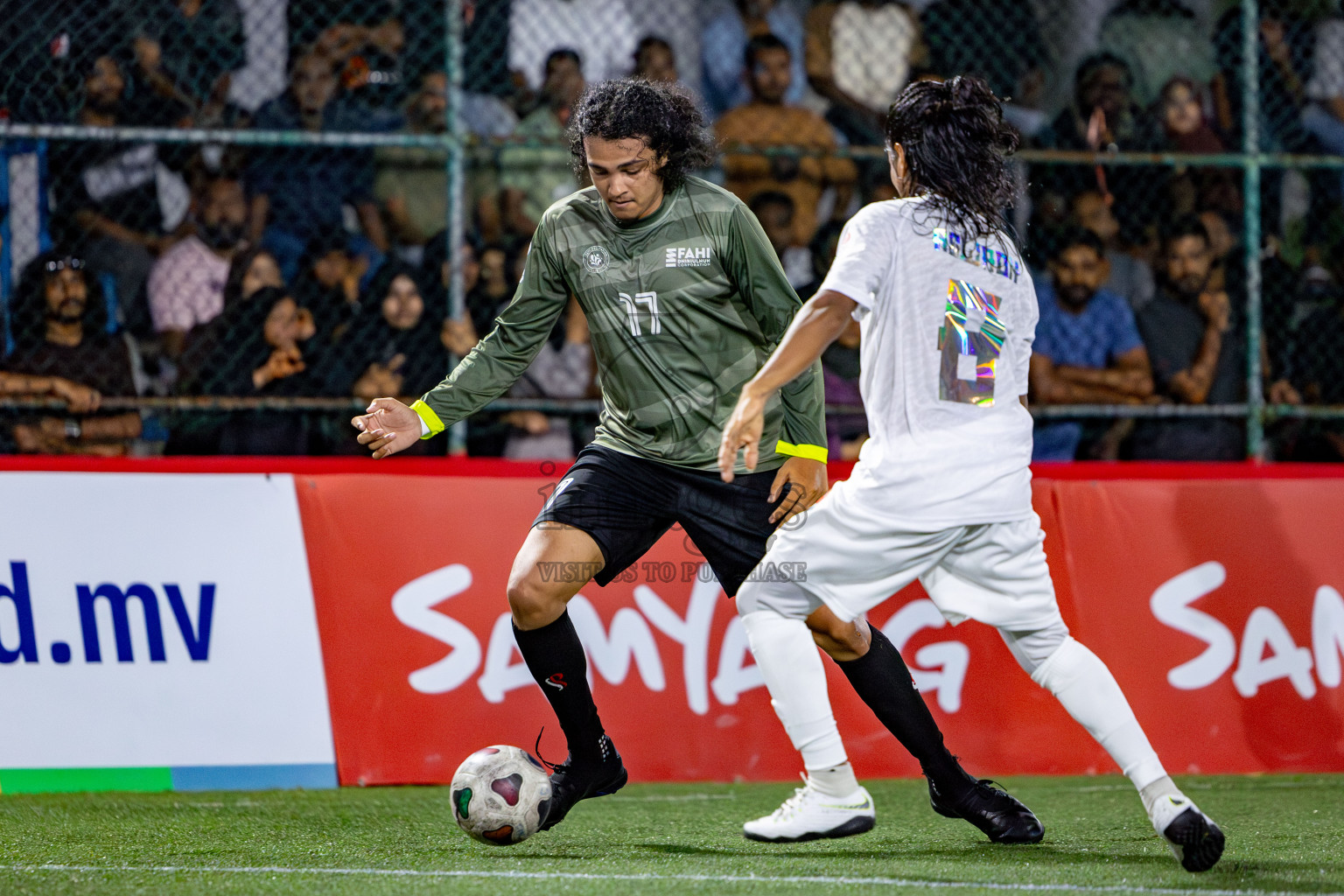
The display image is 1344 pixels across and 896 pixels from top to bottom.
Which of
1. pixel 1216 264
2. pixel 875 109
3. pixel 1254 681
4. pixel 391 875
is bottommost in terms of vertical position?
pixel 1254 681

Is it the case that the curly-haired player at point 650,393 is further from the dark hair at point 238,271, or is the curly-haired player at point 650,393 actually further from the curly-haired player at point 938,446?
the dark hair at point 238,271

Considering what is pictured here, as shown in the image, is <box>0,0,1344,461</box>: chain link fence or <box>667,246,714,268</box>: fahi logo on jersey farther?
<box>0,0,1344,461</box>: chain link fence

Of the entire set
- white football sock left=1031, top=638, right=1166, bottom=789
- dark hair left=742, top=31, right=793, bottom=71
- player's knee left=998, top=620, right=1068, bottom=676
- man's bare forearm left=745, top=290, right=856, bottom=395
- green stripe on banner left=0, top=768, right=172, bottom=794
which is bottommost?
green stripe on banner left=0, top=768, right=172, bottom=794

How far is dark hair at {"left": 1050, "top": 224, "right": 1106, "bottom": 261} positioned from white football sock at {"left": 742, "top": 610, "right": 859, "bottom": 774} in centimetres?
401

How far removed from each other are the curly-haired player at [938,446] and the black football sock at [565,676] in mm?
721

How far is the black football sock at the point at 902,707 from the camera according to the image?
3893 millimetres

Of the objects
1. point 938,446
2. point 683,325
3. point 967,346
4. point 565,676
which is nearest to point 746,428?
point 938,446

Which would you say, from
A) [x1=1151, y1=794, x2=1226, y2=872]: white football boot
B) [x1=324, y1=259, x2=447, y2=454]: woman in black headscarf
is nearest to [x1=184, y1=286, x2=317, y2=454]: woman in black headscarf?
[x1=324, y1=259, x2=447, y2=454]: woman in black headscarf

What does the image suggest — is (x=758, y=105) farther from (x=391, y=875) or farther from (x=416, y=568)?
(x=391, y=875)

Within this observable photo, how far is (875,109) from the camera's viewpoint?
7.42 meters

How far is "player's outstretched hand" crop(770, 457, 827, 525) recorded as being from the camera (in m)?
3.96

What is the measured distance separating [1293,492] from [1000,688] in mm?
1383

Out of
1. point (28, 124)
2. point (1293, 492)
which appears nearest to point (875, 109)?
point (1293, 492)

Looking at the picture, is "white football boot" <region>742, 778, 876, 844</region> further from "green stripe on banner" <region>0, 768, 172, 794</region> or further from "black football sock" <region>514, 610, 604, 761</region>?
"green stripe on banner" <region>0, 768, 172, 794</region>
